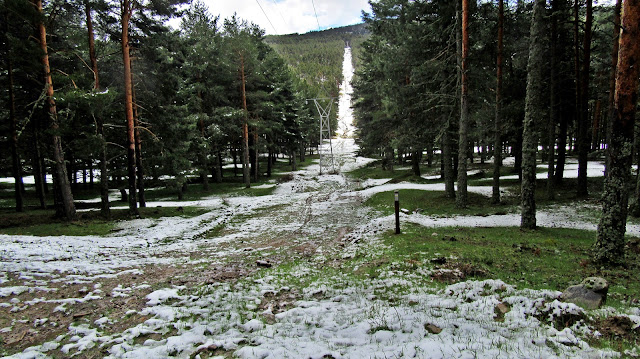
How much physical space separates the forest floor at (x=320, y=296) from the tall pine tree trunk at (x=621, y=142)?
0.64 meters

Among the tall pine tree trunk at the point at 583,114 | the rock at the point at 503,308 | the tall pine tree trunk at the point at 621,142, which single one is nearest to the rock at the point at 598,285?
the rock at the point at 503,308

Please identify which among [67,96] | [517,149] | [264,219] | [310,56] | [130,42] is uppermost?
[310,56]

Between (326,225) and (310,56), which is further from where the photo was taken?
(310,56)

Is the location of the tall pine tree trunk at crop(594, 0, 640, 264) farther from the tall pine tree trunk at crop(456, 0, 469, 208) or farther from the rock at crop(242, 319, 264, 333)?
the tall pine tree trunk at crop(456, 0, 469, 208)

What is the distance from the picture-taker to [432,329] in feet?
12.7

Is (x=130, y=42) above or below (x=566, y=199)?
above

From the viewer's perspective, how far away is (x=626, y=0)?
568 centimetres

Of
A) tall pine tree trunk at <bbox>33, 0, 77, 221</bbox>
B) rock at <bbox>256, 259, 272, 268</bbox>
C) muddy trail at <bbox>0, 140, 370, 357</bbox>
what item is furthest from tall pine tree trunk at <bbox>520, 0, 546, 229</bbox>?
tall pine tree trunk at <bbox>33, 0, 77, 221</bbox>

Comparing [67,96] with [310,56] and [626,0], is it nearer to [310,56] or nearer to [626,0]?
[626,0]

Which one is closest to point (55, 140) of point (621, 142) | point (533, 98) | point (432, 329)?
point (432, 329)

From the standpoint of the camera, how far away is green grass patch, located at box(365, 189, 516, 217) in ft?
46.3

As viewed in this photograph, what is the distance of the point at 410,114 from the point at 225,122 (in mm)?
17568

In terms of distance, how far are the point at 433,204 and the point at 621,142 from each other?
1079 centimetres

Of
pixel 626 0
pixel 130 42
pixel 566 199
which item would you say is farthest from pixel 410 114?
pixel 130 42
